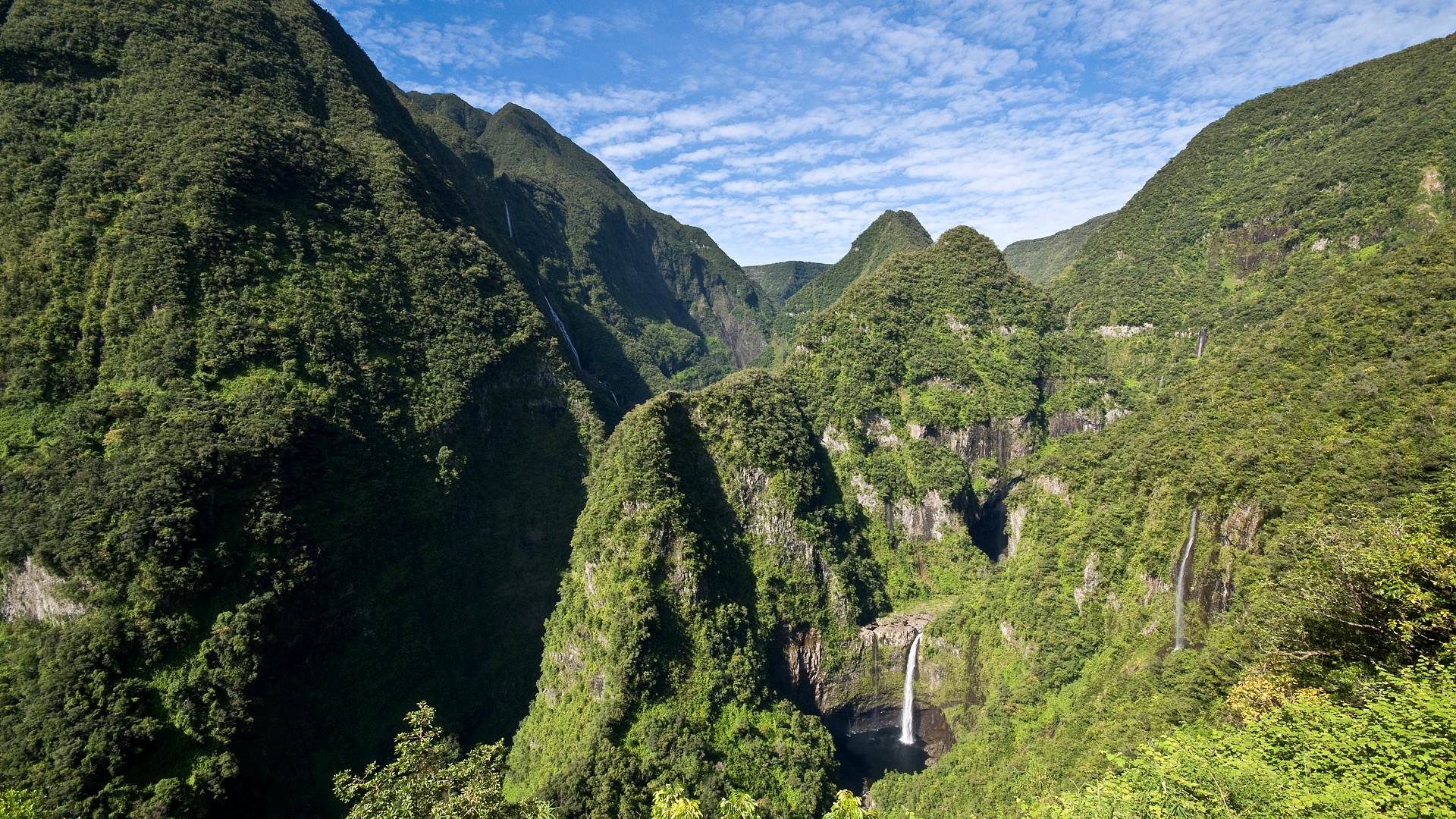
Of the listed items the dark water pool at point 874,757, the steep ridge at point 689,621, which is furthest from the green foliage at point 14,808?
the dark water pool at point 874,757

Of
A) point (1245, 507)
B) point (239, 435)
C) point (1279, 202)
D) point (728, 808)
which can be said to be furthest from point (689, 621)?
point (1279, 202)

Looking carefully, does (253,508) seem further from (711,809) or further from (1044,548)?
(1044,548)

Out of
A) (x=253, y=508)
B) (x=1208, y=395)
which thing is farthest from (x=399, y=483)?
(x=1208, y=395)

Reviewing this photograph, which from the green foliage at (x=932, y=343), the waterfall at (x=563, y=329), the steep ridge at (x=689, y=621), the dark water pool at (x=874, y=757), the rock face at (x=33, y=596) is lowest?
the dark water pool at (x=874, y=757)

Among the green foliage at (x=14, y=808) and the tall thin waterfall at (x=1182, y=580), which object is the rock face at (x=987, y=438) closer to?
the tall thin waterfall at (x=1182, y=580)

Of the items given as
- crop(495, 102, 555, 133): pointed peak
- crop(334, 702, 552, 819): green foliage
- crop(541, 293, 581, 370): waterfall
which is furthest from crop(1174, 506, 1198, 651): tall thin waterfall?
crop(495, 102, 555, 133): pointed peak

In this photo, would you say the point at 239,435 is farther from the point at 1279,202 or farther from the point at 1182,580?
the point at 1279,202
